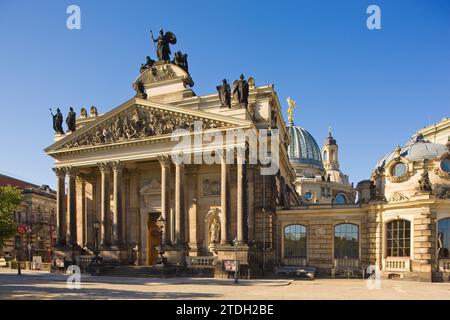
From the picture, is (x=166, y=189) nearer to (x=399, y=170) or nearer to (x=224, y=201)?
(x=224, y=201)

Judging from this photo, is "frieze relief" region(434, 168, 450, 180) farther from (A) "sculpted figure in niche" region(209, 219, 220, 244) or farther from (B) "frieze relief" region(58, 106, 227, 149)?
(A) "sculpted figure in niche" region(209, 219, 220, 244)

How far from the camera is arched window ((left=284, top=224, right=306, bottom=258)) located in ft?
129

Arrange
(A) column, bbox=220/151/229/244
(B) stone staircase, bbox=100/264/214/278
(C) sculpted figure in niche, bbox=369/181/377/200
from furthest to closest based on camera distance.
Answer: (C) sculpted figure in niche, bbox=369/181/377/200 < (A) column, bbox=220/151/229/244 < (B) stone staircase, bbox=100/264/214/278

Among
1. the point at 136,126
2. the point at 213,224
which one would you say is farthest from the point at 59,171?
the point at 213,224

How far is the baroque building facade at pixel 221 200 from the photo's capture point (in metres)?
34.3

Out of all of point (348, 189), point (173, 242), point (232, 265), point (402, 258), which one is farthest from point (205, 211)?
point (348, 189)

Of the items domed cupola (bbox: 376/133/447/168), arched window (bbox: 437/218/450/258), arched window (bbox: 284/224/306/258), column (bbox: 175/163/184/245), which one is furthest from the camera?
arched window (bbox: 284/224/306/258)

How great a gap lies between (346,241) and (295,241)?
4.75 m

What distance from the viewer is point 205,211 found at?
41.0 metres

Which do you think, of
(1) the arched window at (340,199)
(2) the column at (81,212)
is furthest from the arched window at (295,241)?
(1) the arched window at (340,199)

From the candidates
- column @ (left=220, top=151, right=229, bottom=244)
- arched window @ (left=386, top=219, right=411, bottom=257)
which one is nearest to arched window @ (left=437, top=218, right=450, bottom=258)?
arched window @ (left=386, top=219, right=411, bottom=257)

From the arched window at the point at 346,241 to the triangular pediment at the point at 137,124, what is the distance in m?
13.4

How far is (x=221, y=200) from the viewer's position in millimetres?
37250

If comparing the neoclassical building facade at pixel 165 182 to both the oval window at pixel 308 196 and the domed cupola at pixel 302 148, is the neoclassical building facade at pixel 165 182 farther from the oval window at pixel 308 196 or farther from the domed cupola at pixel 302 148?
the domed cupola at pixel 302 148
